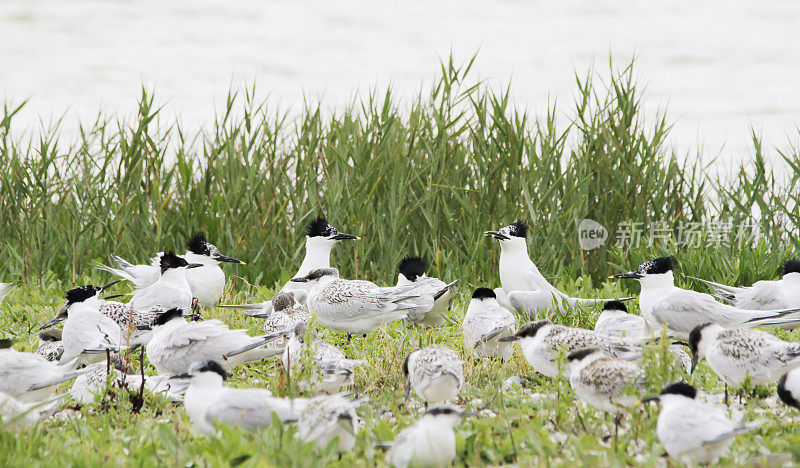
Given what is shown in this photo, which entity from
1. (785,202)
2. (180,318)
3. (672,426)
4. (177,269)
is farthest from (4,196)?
(785,202)

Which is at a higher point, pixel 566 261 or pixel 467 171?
pixel 467 171

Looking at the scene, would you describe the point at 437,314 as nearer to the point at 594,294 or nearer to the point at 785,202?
the point at 594,294

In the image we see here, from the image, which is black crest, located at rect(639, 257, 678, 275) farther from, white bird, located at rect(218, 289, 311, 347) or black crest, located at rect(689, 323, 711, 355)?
white bird, located at rect(218, 289, 311, 347)

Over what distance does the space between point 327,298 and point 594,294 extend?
325 centimetres

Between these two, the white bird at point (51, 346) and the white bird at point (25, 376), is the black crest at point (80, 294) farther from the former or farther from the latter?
the white bird at point (25, 376)

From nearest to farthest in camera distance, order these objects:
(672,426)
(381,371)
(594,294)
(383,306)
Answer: (672,426)
(381,371)
(383,306)
(594,294)

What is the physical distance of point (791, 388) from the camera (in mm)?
3635

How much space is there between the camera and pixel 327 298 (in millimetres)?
5652

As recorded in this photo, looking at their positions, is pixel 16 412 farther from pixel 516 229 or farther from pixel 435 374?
pixel 516 229

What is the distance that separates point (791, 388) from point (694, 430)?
0.90 m

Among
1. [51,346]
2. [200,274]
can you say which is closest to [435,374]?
[51,346]

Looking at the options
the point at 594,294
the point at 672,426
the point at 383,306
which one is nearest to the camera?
the point at 672,426

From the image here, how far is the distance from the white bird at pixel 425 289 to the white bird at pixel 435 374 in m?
1.91

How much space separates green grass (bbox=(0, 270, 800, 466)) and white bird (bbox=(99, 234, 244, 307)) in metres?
2.50
